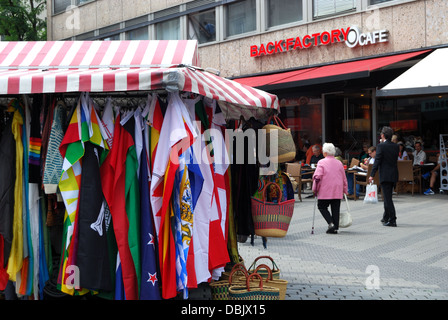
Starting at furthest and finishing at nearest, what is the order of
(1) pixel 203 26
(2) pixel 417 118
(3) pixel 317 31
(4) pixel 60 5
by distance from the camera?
(4) pixel 60 5
(1) pixel 203 26
(3) pixel 317 31
(2) pixel 417 118

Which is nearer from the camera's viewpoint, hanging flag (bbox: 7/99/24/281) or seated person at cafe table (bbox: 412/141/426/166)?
hanging flag (bbox: 7/99/24/281)

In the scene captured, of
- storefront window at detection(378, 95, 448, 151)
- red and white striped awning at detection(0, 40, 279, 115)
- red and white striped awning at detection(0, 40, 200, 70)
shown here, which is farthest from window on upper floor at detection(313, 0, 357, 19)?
red and white striped awning at detection(0, 40, 200, 70)

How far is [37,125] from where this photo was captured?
464 cm

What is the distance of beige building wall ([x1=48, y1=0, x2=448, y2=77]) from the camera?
15.4m

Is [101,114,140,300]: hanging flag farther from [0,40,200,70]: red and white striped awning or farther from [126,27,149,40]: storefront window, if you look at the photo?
[126,27,149,40]: storefront window

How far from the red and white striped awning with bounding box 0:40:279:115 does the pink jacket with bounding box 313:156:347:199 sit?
397cm

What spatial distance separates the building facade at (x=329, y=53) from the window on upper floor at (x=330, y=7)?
0.11ft

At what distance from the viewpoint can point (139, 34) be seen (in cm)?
2531

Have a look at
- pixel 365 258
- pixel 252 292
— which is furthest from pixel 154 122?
pixel 365 258

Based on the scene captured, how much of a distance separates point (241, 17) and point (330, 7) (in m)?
4.26

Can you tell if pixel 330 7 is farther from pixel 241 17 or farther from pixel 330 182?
pixel 330 182
